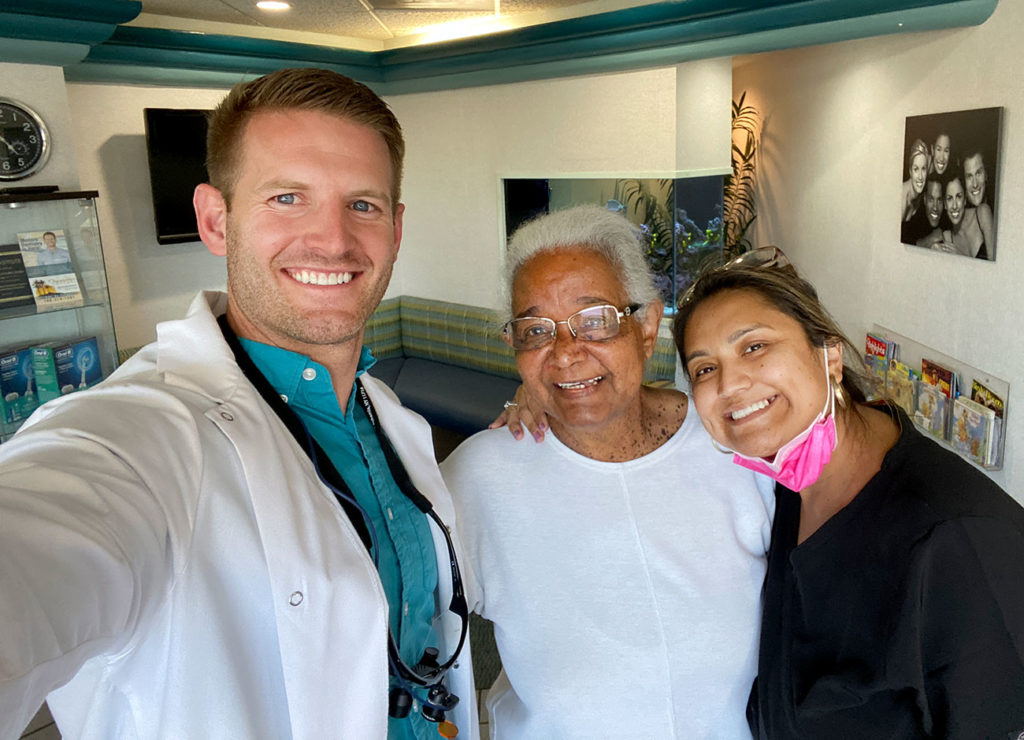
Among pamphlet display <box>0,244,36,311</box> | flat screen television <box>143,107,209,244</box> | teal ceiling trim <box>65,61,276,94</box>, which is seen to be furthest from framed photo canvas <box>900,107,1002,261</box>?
pamphlet display <box>0,244,36,311</box>

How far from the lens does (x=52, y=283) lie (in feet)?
13.3

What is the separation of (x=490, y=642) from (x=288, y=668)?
2.79 meters

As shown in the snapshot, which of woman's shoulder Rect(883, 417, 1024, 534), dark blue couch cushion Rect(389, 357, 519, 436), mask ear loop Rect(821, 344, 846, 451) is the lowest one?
dark blue couch cushion Rect(389, 357, 519, 436)

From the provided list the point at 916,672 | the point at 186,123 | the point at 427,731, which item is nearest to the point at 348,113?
the point at 427,731

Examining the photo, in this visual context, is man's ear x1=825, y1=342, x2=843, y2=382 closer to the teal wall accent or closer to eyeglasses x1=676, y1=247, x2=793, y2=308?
eyeglasses x1=676, y1=247, x2=793, y2=308

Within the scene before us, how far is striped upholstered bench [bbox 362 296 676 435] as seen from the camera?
581 centimetres

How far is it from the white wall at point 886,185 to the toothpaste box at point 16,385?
16.2ft

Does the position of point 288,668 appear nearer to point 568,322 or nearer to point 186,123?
point 568,322

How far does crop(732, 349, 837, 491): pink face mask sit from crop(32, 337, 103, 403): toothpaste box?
3.79 m

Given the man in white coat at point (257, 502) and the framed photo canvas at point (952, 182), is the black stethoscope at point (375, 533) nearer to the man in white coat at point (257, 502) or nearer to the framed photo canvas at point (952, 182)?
the man in white coat at point (257, 502)

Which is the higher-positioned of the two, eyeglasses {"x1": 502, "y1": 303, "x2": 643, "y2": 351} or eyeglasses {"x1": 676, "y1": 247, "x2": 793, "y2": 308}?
eyeglasses {"x1": 676, "y1": 247, "x2": 793, "y2": 308}

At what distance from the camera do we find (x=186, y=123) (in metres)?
5.37

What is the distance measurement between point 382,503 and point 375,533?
143mm

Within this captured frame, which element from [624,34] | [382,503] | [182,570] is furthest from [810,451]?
[624,34]
